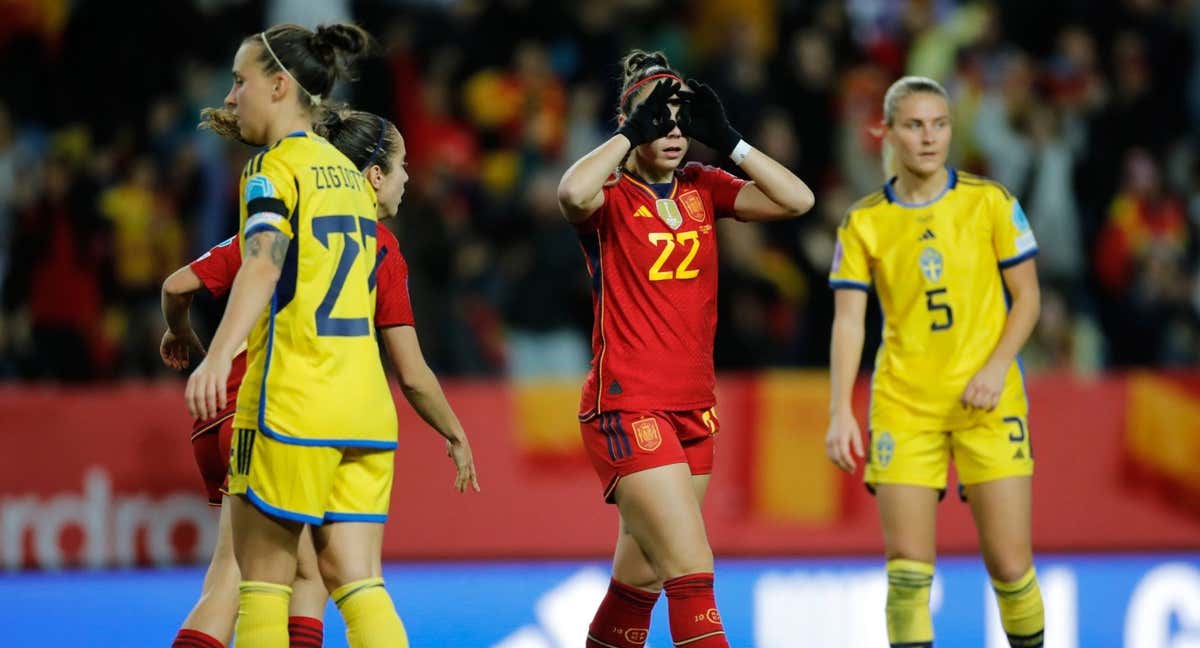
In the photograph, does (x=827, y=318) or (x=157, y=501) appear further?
(x=827, y=318)

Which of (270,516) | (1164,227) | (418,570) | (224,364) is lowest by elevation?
(418,570)

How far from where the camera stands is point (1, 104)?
13.0 m

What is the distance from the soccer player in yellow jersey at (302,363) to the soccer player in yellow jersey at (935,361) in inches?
80.9

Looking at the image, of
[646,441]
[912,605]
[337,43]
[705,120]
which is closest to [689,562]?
[646,441]

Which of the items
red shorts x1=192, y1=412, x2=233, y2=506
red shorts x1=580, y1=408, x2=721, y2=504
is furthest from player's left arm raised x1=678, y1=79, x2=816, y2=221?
red shorts x1=192, y1=412, x2=233, y2=506

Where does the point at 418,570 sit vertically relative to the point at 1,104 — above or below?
below

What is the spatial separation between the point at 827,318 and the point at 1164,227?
285 cm

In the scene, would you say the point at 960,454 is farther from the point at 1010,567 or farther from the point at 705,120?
the point at 705,120

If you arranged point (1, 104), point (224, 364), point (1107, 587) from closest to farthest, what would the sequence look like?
point (224, 364) → point (1107, 587) → point (1, 104)

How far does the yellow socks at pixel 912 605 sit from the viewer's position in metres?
5.91

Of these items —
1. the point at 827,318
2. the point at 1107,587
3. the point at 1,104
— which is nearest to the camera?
the point at 1107,587

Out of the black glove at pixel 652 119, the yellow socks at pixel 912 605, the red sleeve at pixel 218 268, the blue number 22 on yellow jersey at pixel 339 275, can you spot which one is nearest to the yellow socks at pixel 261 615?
the blue number 22 on yellow jersey at pixel 339 275

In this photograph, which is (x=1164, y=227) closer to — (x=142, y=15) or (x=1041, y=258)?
(x=1041, y=258)

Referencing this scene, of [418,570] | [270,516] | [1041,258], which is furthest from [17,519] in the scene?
[1041,258]
